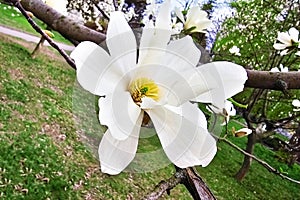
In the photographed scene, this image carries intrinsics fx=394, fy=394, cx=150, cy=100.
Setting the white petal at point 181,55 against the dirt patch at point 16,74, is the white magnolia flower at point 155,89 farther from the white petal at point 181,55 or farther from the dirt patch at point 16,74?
the dirt patch at point 16,74

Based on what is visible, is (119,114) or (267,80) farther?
(267,80)

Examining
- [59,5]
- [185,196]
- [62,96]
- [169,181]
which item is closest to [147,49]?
[169,181]

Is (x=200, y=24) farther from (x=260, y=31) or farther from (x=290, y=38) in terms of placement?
(x=260, y=31)

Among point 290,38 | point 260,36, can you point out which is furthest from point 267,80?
point 260,36

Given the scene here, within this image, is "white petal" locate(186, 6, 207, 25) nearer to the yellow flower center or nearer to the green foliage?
the yellow flower center

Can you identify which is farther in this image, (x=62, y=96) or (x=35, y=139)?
(x=62, y=96)

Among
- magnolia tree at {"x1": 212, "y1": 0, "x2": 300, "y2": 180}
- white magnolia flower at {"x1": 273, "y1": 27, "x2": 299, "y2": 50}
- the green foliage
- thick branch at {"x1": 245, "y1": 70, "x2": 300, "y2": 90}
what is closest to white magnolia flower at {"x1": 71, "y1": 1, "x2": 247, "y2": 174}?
thick branch at {"x1": 245, "y1": 70, "x2": 300, "y2": 90}

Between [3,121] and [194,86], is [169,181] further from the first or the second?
[3,121]
